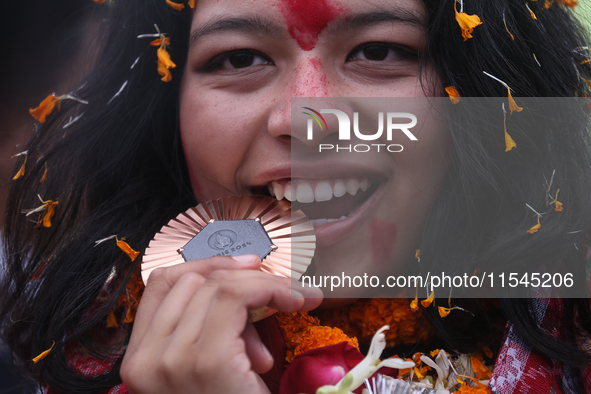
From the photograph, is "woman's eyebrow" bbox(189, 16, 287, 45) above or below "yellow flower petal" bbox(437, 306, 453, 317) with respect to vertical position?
above

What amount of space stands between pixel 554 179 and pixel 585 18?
747 millimetres

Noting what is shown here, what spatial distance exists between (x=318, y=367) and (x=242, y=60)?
1.00m

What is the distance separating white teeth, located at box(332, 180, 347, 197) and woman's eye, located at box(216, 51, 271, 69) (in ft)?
1.52

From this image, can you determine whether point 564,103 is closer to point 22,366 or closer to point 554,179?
point 554,179

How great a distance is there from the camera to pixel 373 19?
1372 millimetres

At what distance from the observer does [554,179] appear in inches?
60.2

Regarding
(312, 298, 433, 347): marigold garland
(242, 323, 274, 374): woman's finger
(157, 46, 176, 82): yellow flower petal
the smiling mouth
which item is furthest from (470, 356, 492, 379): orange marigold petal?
(157, 46, 176, 82): yellow flower petal

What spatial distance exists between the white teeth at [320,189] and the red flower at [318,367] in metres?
0.45

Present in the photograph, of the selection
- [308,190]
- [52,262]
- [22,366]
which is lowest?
[22,366]

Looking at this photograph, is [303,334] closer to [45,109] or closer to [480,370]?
[480,370]

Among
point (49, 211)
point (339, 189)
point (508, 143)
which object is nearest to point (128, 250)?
Answer: point (49, 211)

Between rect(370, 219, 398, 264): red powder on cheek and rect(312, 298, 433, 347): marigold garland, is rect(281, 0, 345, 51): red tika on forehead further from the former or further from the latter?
rect(312, 298, 433, 347): marigold garland

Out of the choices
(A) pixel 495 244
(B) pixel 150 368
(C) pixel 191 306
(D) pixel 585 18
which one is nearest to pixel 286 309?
(C) pixel 191 306

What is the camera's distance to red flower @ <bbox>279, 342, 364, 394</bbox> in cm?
124
